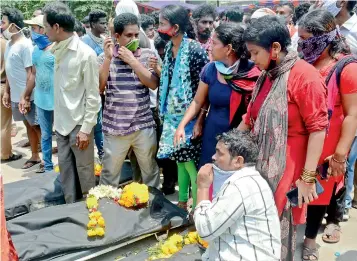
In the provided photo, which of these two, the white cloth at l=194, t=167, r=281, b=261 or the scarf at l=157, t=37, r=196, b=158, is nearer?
the white cloth at l=194, t=167, r=281, b=261

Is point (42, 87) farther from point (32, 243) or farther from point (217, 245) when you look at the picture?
point (217, 245)

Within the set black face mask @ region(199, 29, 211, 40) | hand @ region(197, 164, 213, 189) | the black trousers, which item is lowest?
the black trousers

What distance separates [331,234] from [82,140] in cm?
232

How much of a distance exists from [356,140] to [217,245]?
1947 mm

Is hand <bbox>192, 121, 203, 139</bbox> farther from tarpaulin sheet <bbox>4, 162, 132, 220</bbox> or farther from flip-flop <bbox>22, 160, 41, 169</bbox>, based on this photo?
flip-flop <bbox>22, 160, 41, 169</bbox>

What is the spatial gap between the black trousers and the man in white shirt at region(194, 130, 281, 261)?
3.65ft

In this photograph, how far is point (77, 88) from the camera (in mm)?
3625

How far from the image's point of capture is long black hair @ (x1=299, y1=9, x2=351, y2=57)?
258 centimetres

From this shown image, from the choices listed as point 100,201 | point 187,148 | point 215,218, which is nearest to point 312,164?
point 215,218

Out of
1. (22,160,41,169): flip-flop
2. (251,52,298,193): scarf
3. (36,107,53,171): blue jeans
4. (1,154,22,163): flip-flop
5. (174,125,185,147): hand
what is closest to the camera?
(251,52,298,193): scarf

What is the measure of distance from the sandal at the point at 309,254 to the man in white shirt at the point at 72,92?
2.04 metres

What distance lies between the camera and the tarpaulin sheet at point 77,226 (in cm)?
296

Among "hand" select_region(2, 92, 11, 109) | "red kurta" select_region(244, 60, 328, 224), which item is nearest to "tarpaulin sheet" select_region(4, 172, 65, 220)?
"hand" select_region(2, 92, 11, 109)

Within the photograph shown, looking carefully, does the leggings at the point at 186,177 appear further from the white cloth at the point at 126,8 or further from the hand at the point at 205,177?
the white cloth at the point at 126,8
